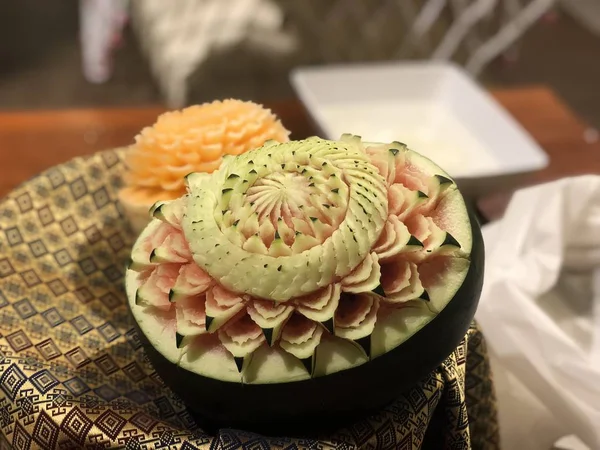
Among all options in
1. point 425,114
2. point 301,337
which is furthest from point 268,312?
point 425,114

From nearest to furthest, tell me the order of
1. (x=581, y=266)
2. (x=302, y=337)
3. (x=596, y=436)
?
(x=302, y=337), (x=596, y=436), (x=581, y=266)

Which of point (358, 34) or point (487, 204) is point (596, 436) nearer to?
point (487, 204)

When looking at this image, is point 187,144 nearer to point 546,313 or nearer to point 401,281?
point 401,281

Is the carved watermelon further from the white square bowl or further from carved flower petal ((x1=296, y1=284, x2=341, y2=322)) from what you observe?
the white square bowl

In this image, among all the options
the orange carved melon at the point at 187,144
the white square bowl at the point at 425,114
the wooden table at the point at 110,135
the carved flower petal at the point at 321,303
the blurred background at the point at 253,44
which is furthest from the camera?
the blurred background at the point at 253,44

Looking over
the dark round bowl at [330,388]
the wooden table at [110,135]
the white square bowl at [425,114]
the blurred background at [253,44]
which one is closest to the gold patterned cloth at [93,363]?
the dark round bowl at [330,388]

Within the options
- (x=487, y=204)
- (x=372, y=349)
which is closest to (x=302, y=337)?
(x=372, y=349)

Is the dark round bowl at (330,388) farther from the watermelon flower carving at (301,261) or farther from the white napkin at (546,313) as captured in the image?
the white napkin at (546,313)
